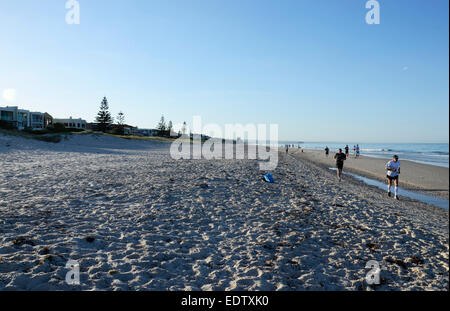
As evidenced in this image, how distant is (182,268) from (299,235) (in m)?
3.56

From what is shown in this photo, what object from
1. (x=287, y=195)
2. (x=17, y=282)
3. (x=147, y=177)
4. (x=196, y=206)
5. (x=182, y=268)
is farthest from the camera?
(x=147, y=177)

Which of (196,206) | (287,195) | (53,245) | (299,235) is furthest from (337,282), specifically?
(287,195)

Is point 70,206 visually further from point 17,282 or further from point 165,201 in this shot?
point 17,282

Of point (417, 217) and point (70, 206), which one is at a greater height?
point (70, 206)

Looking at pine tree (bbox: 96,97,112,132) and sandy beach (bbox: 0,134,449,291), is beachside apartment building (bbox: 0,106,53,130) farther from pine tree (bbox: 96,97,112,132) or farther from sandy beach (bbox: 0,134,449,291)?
sandy beach (bbox: 0,134,449,291)

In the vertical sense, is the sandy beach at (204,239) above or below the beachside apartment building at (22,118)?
below

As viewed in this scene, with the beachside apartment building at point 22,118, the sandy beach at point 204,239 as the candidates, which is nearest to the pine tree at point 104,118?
the beachside apartment building at point 22,118

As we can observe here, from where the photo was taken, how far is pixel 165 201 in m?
9.25

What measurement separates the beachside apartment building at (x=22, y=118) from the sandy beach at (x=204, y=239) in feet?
238

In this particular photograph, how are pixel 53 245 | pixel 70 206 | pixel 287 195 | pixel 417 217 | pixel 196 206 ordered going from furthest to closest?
pixel 287 195 → pixel 417 217 → pixel 196 206 → pixel 70 206 → pixel 53 245

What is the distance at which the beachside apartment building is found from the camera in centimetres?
6919

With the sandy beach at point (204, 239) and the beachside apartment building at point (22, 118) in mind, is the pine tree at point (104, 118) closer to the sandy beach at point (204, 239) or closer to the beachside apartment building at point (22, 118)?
the beachside apartment building at point (22, 118)

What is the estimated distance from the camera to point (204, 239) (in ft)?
20.9

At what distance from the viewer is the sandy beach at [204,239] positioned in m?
4.66
